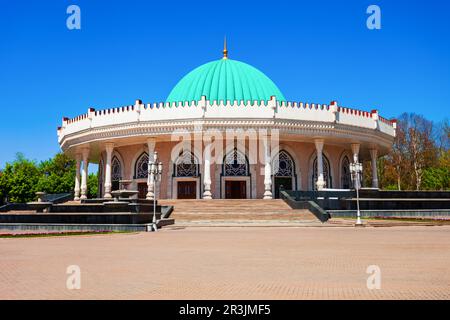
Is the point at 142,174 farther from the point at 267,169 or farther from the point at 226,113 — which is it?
the point at 267,169

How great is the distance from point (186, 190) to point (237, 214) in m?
12.3

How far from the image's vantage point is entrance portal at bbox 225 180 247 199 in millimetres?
37656

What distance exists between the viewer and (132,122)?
117 feet

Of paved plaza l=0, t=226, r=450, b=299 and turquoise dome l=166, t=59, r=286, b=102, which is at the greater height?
turquoise dome l=166, t=59, r=286, b=102

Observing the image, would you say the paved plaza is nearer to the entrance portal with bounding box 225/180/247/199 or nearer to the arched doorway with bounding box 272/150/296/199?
the entrance portal with bounding box 225/180/247/199

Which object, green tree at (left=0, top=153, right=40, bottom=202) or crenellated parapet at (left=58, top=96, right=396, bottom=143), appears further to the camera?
green tree at (left=0, top=153, right=40, bottom=202)

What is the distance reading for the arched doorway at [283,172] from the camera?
3844 centimetres

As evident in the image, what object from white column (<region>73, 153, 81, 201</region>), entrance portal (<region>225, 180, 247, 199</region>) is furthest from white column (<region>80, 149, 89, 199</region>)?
entrance portal (<region>225, 180, 247, 199</region>)

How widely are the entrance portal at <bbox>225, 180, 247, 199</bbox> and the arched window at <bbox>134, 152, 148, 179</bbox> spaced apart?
7.88 metres

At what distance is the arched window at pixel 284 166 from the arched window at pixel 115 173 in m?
14.9

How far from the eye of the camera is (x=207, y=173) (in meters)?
34.5
